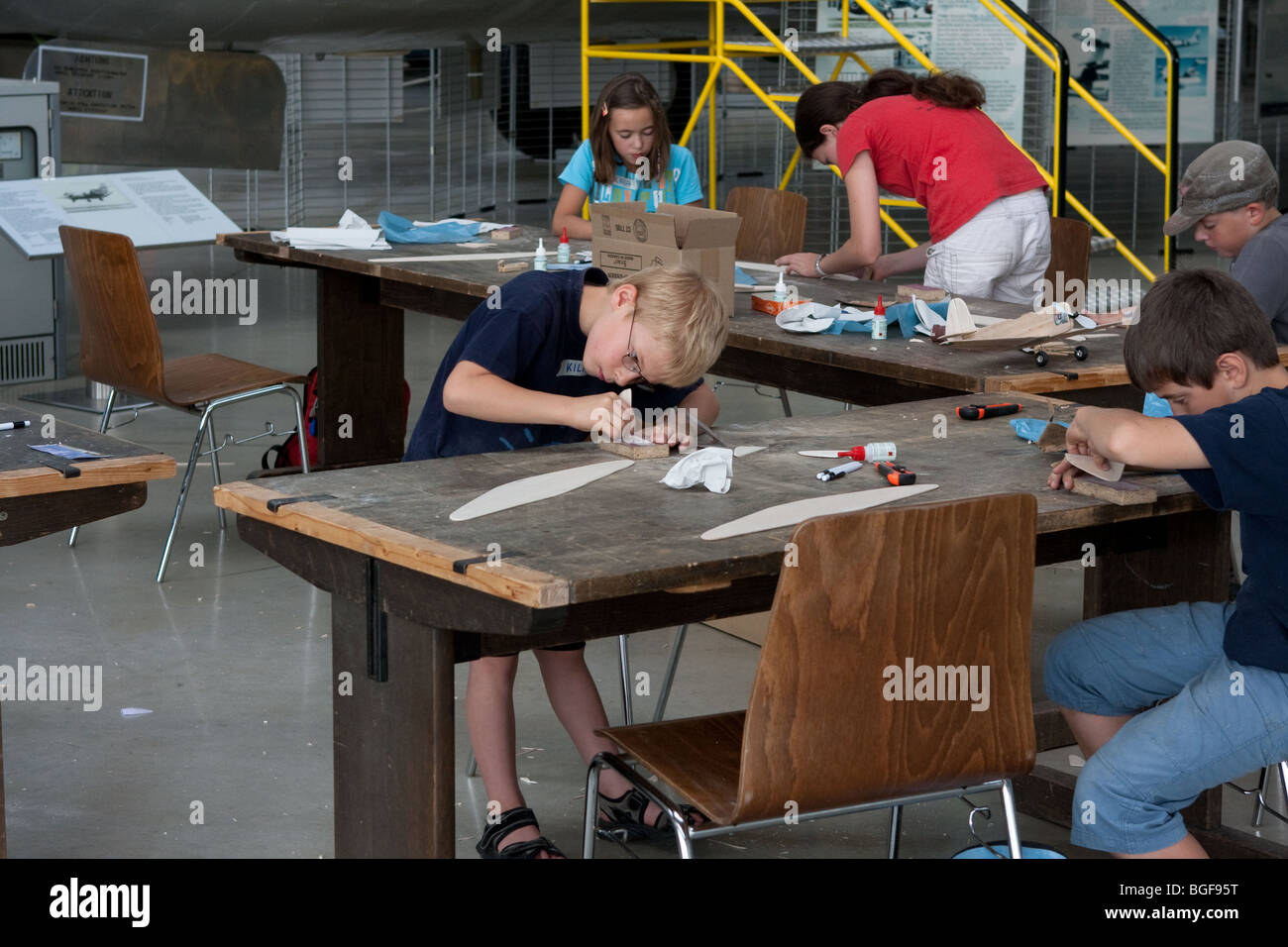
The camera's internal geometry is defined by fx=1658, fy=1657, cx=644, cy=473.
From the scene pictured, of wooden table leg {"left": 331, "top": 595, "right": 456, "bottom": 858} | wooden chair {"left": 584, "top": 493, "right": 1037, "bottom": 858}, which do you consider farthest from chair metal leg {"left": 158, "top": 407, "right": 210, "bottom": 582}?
wooden chair {"left": 584, "top": 493, "right": 1037, "bottom": 858}

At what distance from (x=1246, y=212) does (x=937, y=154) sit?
1234 mm

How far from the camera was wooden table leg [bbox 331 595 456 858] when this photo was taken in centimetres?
227

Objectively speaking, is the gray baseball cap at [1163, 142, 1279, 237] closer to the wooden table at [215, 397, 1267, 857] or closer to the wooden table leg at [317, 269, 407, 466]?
the wooden table at [215, 397, 1267, 857]

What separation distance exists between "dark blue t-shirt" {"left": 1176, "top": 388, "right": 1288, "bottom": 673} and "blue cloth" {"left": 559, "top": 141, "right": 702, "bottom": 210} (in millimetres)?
3311

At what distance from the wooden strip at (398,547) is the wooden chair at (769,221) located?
377cm

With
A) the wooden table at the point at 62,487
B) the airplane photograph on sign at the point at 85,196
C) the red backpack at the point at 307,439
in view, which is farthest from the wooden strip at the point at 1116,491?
the airplane photograph on sign at the point at 85,196

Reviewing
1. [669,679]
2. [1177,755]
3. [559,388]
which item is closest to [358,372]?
[669,679]

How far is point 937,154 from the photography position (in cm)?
467

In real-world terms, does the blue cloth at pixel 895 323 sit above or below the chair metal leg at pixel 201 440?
above

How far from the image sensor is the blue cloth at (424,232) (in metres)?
5.60

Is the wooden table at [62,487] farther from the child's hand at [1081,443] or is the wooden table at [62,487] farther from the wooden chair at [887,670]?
the child's hand at [1081,443]

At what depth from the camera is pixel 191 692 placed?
154 inches

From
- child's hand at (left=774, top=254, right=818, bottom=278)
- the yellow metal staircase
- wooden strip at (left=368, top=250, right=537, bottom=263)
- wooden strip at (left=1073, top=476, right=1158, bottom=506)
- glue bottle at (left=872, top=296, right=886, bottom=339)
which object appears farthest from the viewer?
the yellow metal staircase
